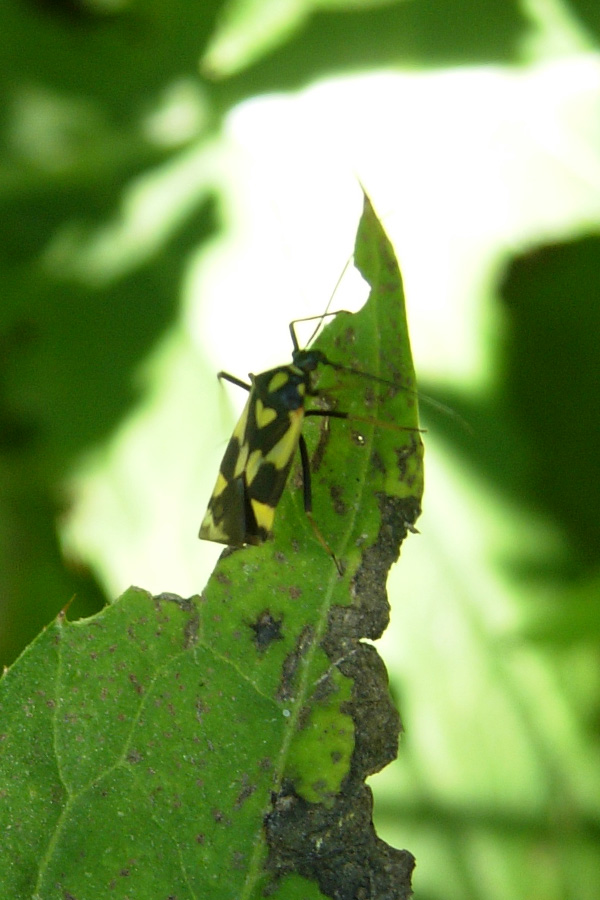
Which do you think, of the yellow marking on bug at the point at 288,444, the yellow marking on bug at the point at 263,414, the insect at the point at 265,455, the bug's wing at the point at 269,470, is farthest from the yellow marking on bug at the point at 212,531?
the yellow marking on bug at the point at 263,414

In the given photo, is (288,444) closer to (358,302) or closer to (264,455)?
(264,455)

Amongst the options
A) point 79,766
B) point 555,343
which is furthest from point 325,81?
point 79,766

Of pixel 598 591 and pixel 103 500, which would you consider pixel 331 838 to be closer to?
pixel 598 591

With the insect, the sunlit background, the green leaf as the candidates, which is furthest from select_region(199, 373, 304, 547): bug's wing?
the sunlit background

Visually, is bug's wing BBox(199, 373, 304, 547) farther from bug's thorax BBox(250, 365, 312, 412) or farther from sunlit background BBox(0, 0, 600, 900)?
sunlit background BBox(0, 0, 600, 900)

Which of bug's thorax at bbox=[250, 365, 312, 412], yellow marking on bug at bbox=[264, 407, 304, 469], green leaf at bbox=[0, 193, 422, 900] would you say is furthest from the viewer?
bug's thorax at bbox=[250, 365, 312, 412]

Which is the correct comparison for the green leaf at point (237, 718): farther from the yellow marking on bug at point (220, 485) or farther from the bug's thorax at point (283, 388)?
the yellow marking on bug at point (220, 485)
